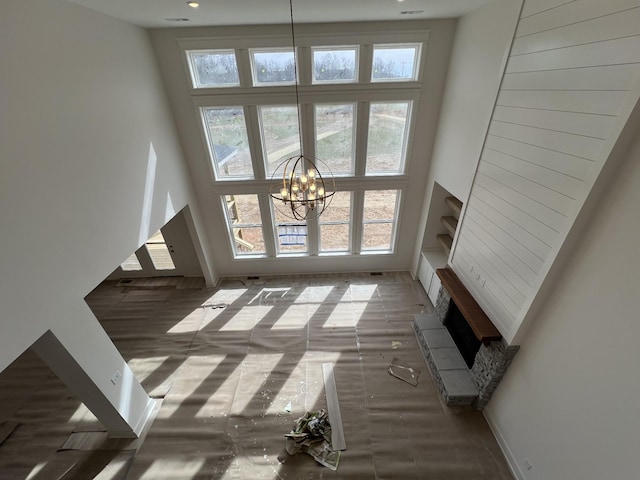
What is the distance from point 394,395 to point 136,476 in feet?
11.5

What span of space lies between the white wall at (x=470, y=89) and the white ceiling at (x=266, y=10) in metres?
0.33

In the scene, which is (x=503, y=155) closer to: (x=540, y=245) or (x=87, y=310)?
(x=540, y=245)

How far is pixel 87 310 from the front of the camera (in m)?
3.01

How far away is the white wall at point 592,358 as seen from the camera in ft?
6.62

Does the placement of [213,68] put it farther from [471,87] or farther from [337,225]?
[471,87]

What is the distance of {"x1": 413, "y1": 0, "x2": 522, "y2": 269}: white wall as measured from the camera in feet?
10.7

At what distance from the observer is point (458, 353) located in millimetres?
4336

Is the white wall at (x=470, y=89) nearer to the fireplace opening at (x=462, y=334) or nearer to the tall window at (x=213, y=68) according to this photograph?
the fireplace opening at (x=462, y=334)

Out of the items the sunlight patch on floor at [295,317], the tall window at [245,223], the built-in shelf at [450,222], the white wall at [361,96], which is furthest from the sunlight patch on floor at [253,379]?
the built-in shelf at [450,222]

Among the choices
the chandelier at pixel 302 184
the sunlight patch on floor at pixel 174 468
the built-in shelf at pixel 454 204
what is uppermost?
the chandelier at pixel 302 184

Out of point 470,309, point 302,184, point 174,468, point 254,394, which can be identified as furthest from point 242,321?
point 470,309

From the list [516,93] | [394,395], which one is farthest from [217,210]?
[516,93]

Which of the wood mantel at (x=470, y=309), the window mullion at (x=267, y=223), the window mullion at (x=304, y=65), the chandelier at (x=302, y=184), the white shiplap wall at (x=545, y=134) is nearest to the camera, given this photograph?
the white shiplap wall at (x=545, y=134)

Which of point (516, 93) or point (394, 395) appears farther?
point (394, 395)
